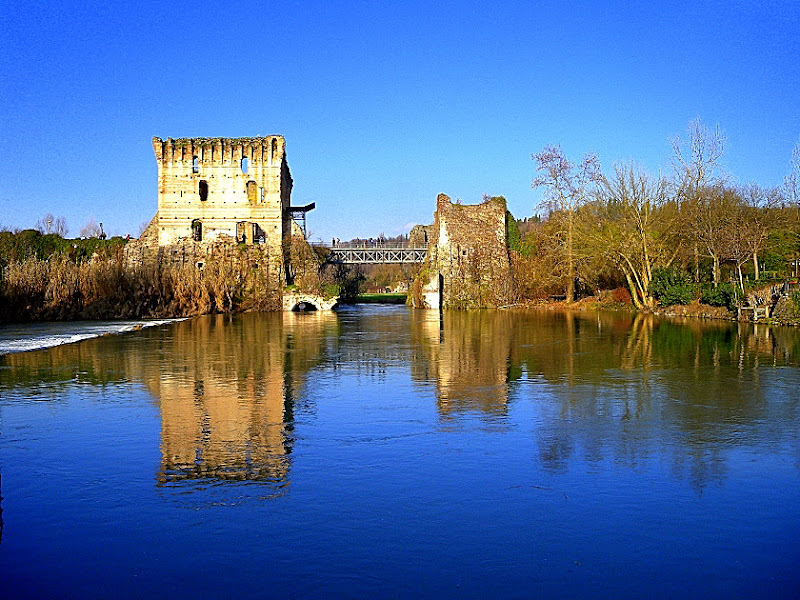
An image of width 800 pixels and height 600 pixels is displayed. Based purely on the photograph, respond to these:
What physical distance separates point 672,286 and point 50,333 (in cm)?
2443

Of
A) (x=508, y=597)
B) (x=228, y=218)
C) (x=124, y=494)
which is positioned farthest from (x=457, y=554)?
(x=228, y=218)

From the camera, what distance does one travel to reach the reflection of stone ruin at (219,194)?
47.2 meters

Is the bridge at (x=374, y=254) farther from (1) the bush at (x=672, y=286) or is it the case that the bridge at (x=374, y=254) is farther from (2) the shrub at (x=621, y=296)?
(1) the bush at (x=672, y=286)

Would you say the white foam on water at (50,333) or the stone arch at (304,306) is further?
the stone arch at (304,306)

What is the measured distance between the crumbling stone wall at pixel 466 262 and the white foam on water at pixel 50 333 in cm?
1625

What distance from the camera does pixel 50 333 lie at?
25625 millimetres

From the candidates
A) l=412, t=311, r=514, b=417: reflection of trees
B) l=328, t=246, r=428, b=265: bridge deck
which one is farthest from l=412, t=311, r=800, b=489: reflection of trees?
l=328, t=246, r=428, b=265: bridge deck

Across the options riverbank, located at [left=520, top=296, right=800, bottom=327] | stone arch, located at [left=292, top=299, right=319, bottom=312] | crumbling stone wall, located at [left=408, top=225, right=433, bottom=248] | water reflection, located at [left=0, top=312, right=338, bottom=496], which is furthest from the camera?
crumbling stone wall, located at [left=408, top=225, right=433, bottom=248]

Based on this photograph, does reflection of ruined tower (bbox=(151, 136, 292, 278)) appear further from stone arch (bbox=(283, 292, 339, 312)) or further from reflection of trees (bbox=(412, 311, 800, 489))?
reflection of trees (bbox=(412, 311, 800, 489))

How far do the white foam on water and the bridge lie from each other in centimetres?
2576

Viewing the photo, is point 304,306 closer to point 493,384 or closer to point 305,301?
point 305,301

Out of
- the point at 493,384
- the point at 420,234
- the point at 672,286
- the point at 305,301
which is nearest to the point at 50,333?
the point at 493,384

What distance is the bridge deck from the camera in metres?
57.4

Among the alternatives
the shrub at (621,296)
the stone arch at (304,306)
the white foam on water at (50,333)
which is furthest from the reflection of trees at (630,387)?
the stone arch at (304,306)
